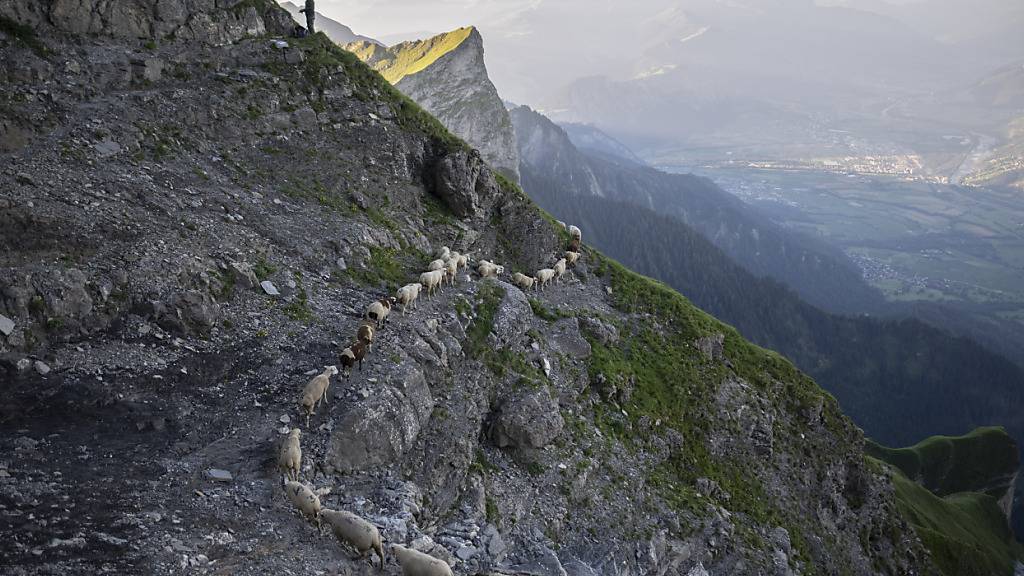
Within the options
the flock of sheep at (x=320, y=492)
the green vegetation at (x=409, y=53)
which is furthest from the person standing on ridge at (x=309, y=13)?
the green vegetation at (x=409, y=53)

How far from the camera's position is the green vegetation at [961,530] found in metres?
63.3

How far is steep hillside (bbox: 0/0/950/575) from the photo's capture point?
15695 millimetres

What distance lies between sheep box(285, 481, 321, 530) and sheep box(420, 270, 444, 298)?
1474cm

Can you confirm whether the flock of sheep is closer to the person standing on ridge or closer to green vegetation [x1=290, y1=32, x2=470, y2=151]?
green vegetation [x1=290, y1=32, x2=470, y2=151]

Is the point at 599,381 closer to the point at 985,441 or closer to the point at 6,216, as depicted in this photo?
the point at 6,216

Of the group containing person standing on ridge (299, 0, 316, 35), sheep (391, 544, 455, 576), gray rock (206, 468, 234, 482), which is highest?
person standing on ridge (299, 0, 316, 35)

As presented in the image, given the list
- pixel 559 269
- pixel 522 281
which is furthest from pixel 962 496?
pixel 522 281

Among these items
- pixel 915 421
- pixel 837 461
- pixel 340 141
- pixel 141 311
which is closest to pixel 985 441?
pixel 915 421

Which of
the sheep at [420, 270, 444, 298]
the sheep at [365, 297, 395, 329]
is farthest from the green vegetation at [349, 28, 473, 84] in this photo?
the sheep at [365, 297, 395, 329]

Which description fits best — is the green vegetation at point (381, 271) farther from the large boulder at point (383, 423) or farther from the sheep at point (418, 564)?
the sheep at point (418, 564)

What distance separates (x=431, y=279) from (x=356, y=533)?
15.9 metres

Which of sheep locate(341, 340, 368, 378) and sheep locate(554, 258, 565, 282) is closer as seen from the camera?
sheep locate(341, 340, 368, 378)

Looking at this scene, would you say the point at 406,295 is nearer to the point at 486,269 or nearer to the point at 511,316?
the point at 511,316

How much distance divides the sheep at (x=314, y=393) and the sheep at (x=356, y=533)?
4514 millimetres
